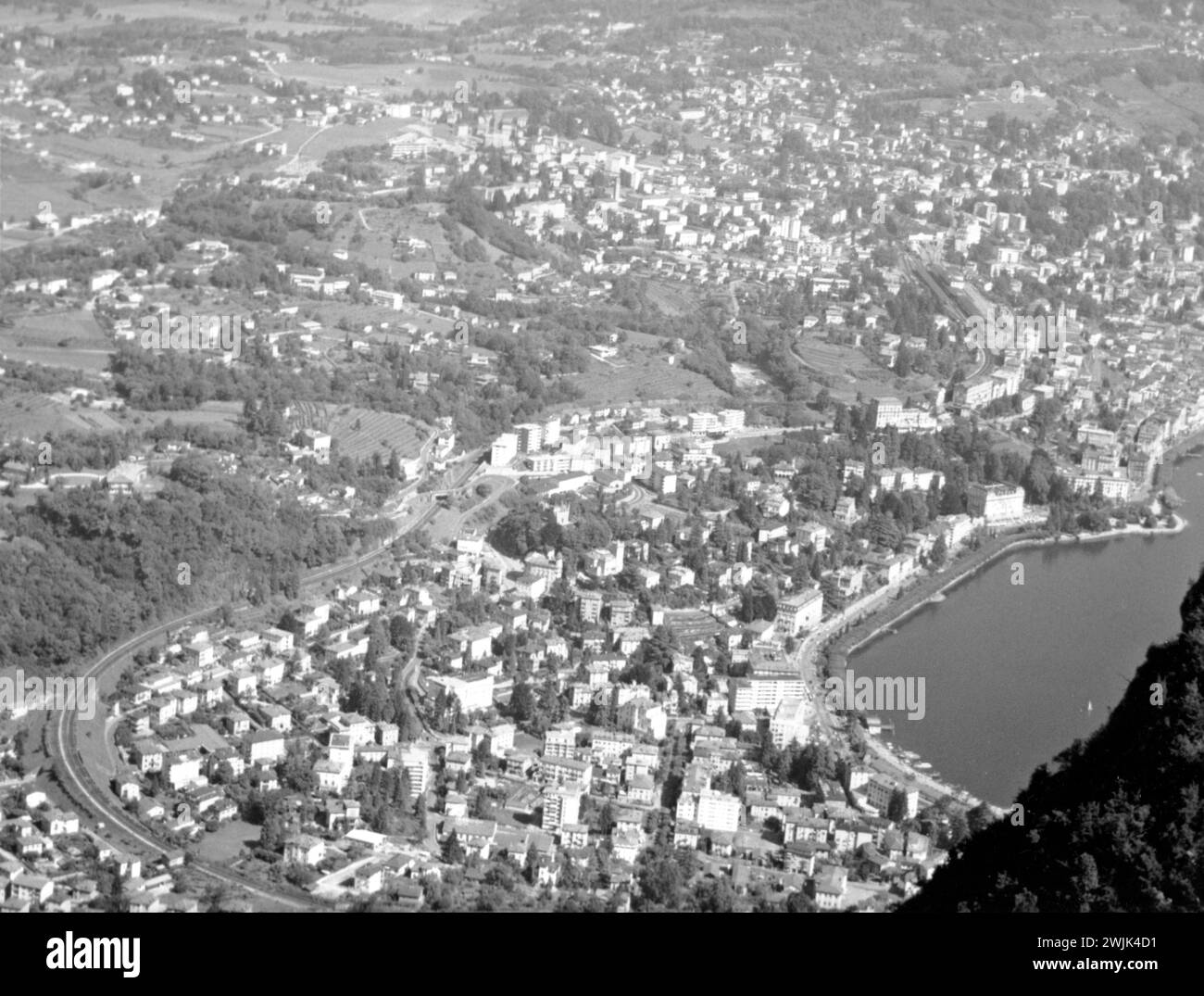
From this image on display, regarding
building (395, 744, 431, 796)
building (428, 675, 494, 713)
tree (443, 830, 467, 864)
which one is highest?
tree (443, 830, 467, 864)

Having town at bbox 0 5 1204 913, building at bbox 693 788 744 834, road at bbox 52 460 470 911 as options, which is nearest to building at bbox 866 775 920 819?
town at bbox 0 5 1204 913

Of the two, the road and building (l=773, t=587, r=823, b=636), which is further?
building (l=773, t=587, r=823, b=636)

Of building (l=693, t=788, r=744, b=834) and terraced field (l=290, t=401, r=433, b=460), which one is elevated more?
building (l=693, t=788, r=744, b=834)

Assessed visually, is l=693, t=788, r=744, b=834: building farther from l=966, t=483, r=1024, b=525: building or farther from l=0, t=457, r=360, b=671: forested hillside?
l=966, t=483, r=1024, b=525: building

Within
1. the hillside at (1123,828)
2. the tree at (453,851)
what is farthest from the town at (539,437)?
the hillside at (1123,828)

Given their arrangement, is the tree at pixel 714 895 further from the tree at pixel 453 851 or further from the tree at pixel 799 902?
the tree at pixel 453 851

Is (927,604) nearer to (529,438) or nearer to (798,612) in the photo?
(798,612)

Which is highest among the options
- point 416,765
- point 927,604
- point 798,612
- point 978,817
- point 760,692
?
point 978,817

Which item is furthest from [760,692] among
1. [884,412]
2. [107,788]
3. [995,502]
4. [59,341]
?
[59,341]
